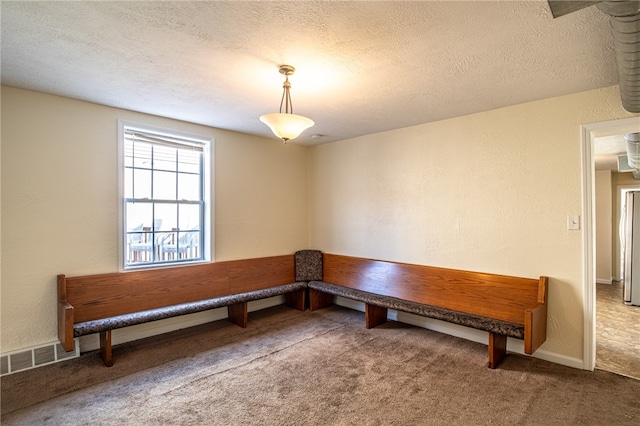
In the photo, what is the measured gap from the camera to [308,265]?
4793 millimetres

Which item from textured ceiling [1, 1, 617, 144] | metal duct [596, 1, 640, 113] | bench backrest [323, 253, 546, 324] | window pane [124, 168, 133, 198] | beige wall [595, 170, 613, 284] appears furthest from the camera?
beige wall [595, 170, 613, 284]

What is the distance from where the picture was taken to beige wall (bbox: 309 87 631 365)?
2.84 metres

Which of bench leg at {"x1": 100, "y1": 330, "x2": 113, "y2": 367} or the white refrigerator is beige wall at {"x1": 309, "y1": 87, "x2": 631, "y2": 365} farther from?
the white refrigerator

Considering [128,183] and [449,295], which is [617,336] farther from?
[128,183]

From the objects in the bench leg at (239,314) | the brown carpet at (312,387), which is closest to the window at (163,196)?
the bench leg at (239,314)

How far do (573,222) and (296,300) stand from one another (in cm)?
335

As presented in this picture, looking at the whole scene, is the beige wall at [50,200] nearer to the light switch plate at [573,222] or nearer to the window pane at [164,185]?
the window pane at [164,185]

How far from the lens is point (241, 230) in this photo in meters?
4.37

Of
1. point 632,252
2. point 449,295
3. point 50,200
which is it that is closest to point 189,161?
point 50,200

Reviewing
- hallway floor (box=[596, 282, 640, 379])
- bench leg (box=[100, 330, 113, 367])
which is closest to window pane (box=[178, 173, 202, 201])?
bench leg (box=[100, 330, 113, 367])

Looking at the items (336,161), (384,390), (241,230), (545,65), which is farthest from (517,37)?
(241,230)

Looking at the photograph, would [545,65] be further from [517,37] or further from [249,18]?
[249,18]

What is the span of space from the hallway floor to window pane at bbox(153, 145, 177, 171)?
479 cm

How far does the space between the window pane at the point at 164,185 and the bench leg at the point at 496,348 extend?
3.68 metres
